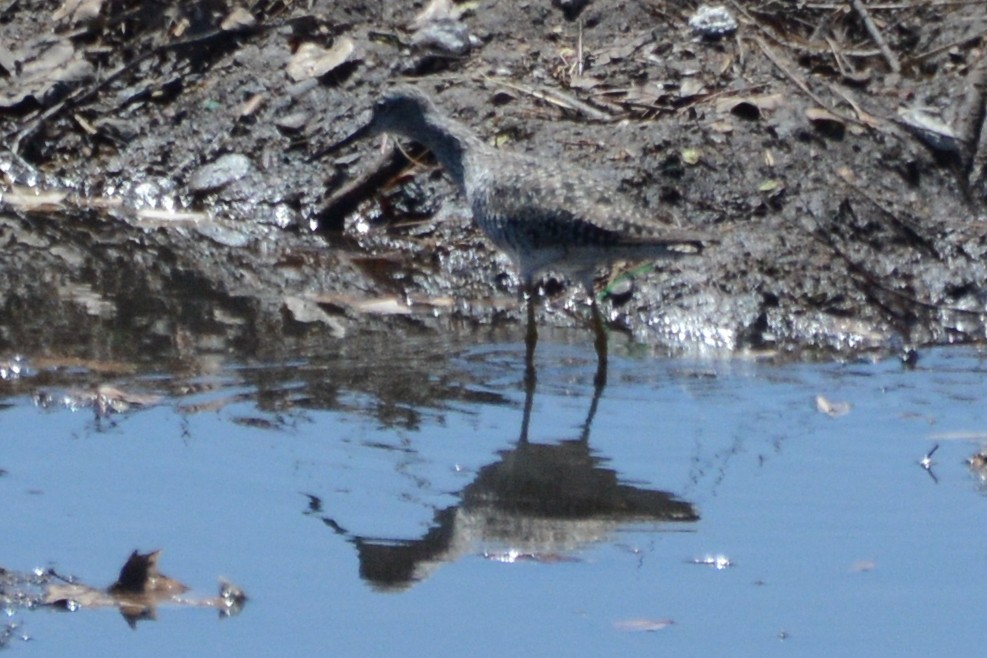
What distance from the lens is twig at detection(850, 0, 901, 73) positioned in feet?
30.3

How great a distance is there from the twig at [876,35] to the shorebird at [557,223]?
96.9 inches

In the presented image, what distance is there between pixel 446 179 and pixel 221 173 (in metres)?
1.40

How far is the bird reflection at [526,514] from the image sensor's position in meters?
5.02

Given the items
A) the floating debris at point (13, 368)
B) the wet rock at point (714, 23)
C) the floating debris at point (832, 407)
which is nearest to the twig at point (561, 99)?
the wet rock at point (714, 23)

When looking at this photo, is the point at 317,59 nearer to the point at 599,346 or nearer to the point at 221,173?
the point at 221,173

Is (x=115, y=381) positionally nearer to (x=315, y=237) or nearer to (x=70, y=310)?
(x=70, y=310)

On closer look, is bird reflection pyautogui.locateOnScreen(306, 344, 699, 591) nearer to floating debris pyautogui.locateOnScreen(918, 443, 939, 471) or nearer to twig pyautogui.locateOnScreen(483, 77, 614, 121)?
floating debris pyautogui.locateOnScreen(918, 443, 939, 471)

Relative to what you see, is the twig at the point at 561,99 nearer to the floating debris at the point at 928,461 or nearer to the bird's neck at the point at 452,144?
the bird's neck at the point at 452,144

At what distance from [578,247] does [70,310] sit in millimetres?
2397

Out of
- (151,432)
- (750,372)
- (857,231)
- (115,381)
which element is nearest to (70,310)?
(115,381)

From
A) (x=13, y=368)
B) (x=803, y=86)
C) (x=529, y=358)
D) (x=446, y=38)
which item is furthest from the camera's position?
(x=446, y=38)

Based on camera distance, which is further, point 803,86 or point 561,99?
point 561,99

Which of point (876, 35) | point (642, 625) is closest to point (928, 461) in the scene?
point (642, 625)

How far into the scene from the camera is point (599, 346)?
7.14 m
